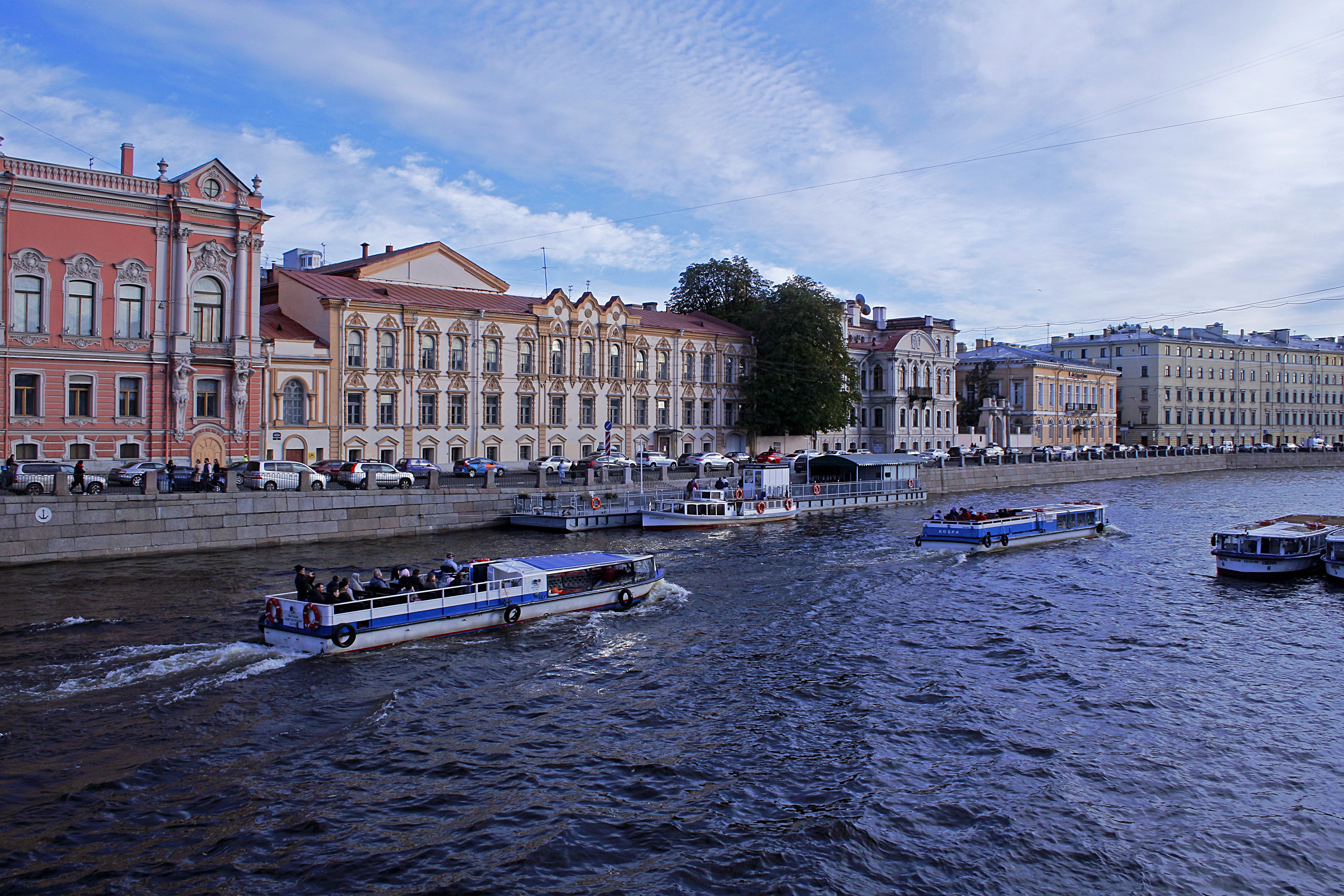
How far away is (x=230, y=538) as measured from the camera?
32.2 metres

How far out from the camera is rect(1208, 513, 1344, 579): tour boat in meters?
30.1

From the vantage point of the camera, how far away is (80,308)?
38.1 m

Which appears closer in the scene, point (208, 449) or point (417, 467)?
point (208, 449)

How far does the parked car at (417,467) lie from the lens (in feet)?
146

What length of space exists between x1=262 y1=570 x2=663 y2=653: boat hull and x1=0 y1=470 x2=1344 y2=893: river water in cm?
30

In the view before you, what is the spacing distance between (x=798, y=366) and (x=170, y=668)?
51984mm

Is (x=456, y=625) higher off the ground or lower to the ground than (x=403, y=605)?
lower

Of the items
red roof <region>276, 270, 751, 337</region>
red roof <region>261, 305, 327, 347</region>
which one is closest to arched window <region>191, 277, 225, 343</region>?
red roof <region>261, 305, 327, 347</region>

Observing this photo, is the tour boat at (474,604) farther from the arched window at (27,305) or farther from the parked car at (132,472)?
the arched window at (27,305)

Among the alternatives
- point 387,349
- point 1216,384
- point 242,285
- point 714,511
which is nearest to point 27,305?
point 242,285

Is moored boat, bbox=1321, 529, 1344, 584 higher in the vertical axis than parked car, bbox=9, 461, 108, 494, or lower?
lower

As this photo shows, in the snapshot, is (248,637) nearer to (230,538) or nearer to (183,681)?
(183,681)

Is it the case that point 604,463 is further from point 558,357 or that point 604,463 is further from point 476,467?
point 558,357

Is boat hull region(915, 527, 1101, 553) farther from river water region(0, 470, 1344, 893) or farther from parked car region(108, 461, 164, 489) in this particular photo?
parked car region(108, 461, 164, 489)
